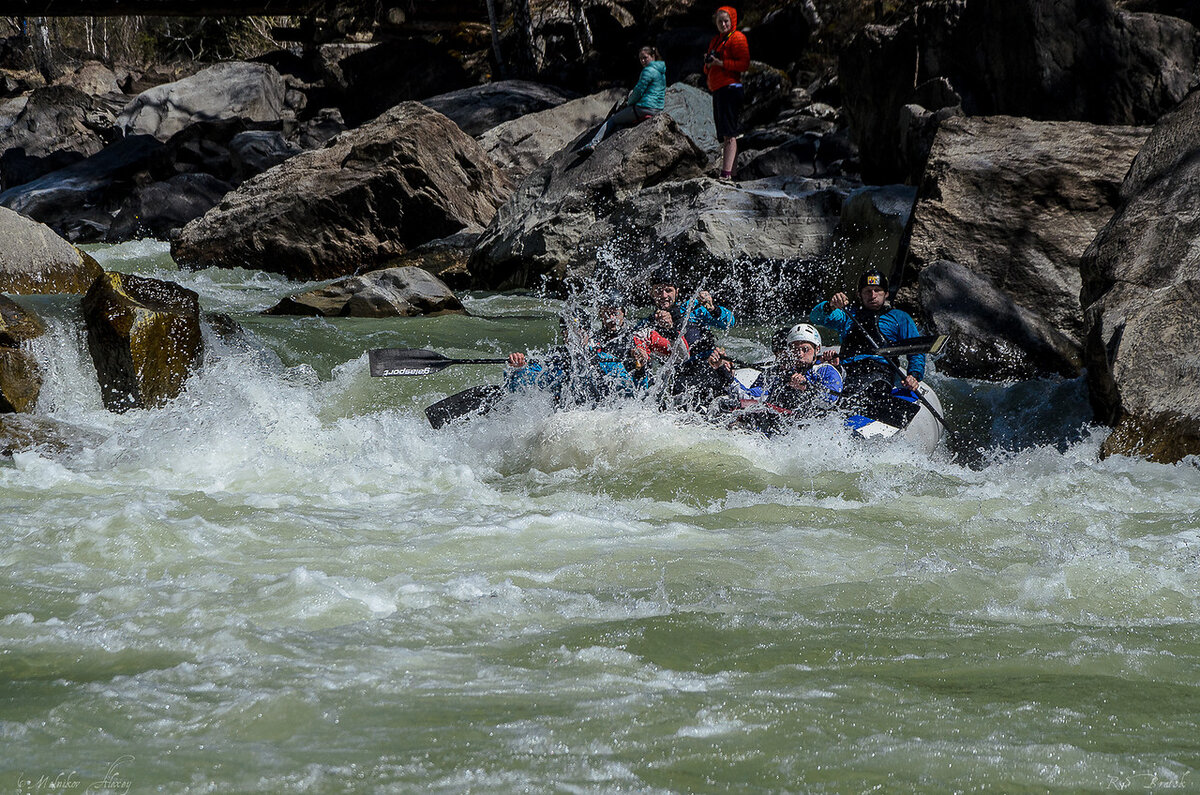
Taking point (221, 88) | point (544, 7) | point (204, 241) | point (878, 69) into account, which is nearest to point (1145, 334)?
point (878, 69)

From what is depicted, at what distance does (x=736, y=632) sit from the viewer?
2.89 meters

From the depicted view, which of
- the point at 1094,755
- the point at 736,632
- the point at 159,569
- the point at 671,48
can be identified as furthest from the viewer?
the point at 671,48

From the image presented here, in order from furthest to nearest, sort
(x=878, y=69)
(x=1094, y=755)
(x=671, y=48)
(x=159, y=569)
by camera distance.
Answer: (x=671, y=48) < (x=878, y=69) < (x=159, y=569) < (x=1094, y=755)

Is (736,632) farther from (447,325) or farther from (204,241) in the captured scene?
(204,241)

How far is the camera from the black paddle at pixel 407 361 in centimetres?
691

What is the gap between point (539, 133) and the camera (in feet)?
55.1

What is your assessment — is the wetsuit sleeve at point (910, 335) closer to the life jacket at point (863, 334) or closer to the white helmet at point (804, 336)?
the life jacket at point (863, 334)

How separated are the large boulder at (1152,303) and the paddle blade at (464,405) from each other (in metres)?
3.67

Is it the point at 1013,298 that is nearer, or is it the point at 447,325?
the point at 1013,298

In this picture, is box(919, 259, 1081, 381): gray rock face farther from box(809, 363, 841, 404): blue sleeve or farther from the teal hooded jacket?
the teal hooded jacket

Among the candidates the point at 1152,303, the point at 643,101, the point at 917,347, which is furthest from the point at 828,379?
the point at 643,101

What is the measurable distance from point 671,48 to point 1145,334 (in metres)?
15.6

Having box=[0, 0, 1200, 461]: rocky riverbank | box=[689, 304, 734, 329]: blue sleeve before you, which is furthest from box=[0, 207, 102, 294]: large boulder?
box=[689, 304, 734, 329]: blue sleeve

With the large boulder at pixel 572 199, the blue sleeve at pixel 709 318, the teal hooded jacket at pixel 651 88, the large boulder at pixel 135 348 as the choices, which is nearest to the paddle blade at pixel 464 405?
the blue sleeve at pixel 709 318
